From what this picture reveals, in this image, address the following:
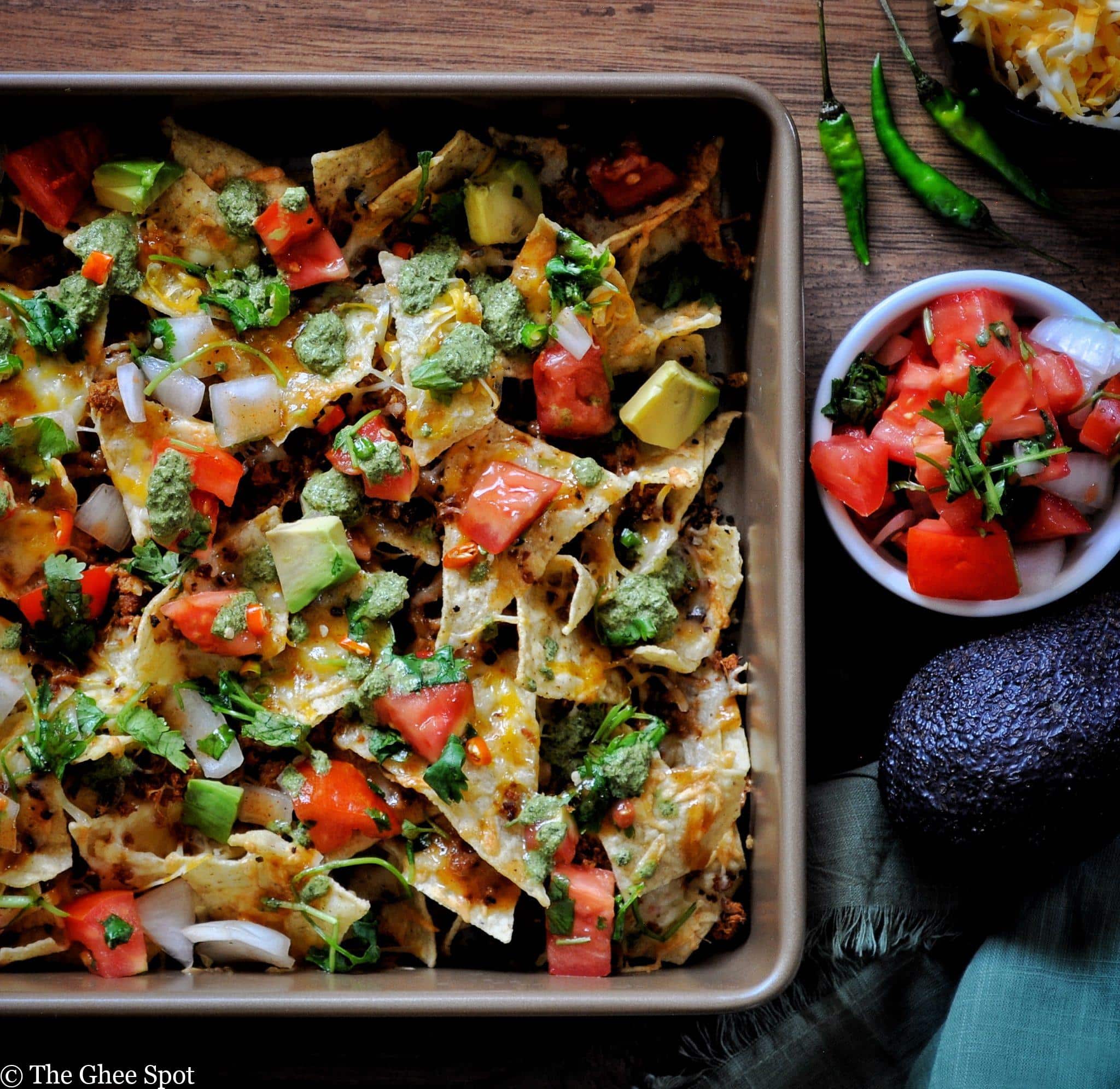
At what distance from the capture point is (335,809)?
2.49 m

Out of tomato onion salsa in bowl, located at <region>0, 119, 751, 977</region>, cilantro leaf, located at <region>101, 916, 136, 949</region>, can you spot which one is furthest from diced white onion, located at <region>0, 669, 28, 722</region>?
cilantro leaf, located at <region>101, 916, 136, 949</region>

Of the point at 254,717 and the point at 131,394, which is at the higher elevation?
the point at 131,394

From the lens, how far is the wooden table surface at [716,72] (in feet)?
9.05

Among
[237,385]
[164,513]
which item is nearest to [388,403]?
[237,385]

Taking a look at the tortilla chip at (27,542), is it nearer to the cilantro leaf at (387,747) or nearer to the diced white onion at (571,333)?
the cilantro leaf at (387,747)

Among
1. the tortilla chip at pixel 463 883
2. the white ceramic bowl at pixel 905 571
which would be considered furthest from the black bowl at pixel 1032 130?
the tortilla chip at pixel 463 883

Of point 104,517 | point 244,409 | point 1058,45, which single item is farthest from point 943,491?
point 104,517

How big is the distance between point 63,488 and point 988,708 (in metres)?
2.20

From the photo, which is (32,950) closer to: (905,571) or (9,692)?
(9,692)

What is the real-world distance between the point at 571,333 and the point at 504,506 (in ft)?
1.39

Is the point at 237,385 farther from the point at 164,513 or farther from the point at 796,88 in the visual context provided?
the point at 796,88

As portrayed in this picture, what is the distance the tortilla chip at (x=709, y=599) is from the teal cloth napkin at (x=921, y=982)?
556mm

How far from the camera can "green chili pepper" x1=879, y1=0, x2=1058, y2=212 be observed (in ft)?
9.23

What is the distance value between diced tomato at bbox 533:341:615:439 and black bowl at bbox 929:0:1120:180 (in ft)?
4.03
